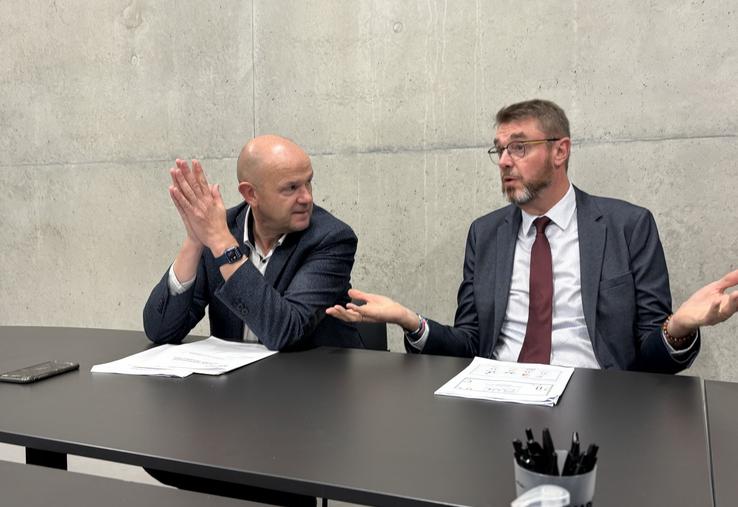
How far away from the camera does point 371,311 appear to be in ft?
5.86

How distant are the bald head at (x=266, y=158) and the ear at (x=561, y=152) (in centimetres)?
89

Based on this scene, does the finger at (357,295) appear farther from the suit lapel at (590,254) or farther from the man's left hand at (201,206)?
the suit lapel at (590,254)

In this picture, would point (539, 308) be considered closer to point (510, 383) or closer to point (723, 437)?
point (510, 383)

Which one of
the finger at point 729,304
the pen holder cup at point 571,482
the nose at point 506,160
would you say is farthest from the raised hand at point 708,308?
the pen holder cup at point 571,482

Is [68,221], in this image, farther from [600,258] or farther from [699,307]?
[699,307]

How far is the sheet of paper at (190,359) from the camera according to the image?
1.52 meters

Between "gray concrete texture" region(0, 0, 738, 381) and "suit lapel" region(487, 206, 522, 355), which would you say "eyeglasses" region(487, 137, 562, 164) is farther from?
"gray concrete texture" region(0, 0, 738, 381)

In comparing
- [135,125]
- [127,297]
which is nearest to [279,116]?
[135,125]

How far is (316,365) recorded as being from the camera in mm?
1574

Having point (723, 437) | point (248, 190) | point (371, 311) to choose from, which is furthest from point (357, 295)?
point (723, 437)

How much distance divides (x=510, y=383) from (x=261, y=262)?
3.47ft

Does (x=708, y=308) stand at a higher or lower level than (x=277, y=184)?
lower

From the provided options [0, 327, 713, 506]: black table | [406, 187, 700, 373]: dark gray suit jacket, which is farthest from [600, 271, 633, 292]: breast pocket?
[0, 327, 713, 506]: black table

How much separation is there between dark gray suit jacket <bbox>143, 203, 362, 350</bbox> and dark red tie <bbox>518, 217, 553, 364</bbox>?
1.86ft
